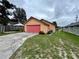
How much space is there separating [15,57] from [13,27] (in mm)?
44080

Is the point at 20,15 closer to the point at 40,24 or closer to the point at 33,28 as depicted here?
the point at 33,28

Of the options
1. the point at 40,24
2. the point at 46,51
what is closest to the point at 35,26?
the point at 40,24

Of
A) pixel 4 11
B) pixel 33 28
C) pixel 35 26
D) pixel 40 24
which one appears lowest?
pixel 33 28

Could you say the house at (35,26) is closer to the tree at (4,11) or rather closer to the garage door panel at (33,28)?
the garage door panel at (33,28)

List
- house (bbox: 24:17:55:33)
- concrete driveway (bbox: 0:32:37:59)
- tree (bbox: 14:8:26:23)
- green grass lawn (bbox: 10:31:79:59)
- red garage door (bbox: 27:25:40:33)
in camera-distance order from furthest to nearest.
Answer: tree (bbox: 14:8:26:23)
red garage door (bbox: 27:25:40:33)
house (bbox: 24:17:55:33)
concrete driveway (bbox: 0:32:37:59)
green grass lawn (bbox: 10:31:79:59)

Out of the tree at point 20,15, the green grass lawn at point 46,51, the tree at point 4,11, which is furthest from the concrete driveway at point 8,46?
the tree at point 20,15

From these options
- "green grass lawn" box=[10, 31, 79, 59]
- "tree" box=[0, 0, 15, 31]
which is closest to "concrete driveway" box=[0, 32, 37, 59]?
"green grass lawn" box=[10, 31, 79, 59]

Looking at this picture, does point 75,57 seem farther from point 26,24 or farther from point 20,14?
point 20,14

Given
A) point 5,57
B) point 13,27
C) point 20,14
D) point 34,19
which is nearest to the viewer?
point 5,57

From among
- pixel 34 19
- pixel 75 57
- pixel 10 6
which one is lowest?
pixel 75 57

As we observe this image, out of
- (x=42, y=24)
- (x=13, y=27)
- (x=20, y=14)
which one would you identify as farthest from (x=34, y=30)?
Answer: (x=20, y=14)

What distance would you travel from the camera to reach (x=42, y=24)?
43.0 metres

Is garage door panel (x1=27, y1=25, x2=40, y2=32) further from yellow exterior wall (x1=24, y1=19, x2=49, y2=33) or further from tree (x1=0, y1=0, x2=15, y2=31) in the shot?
tree (x1=0, y1=0, x2=15, y2=31)

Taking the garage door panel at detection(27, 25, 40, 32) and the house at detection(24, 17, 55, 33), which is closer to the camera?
the house at detection(24, 17, 55, 33)
